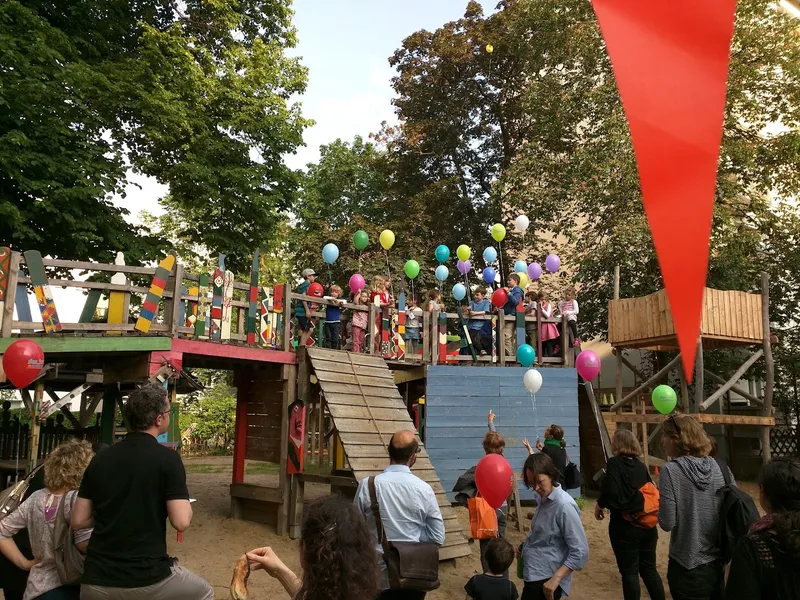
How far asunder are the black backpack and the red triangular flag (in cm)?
265

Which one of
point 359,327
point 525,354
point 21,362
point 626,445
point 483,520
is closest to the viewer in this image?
point 626,445

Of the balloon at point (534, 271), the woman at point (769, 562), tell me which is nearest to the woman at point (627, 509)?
the woman at point (769, 562)

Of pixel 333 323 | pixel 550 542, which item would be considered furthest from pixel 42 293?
pixel 550 542

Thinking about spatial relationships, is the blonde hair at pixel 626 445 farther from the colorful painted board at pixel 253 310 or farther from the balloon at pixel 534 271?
the balloon at pixel 534 271

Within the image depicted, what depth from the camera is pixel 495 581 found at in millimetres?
4434

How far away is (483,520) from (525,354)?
651 centimetres

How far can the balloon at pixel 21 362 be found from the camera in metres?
7.35

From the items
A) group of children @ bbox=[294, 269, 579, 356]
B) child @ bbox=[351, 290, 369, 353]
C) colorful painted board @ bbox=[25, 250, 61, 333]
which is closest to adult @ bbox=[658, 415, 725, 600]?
colorful painted board @ bbox=[25, 250, 61, 333]

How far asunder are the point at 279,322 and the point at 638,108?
31.3ft

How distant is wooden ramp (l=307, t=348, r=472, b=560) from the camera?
909 cm

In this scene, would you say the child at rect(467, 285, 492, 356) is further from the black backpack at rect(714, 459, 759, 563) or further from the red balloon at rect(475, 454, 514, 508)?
the black backpack at rect(714, 459, 759, 563)

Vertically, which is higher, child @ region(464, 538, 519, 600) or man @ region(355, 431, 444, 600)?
man @ region(355, 431, 444, 600)

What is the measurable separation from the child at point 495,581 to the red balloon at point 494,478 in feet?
4.39

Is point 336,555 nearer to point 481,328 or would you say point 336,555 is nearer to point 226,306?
point 226,306
